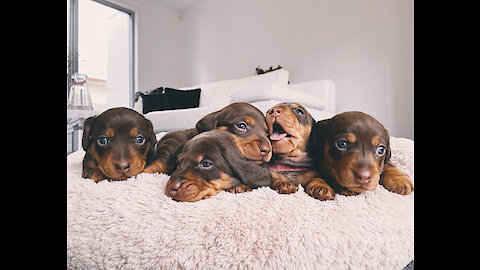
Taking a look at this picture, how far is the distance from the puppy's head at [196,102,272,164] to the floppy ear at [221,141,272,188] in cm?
1

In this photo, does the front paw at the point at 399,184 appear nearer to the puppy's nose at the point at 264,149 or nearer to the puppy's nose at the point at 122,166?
the puppy's nose at the point at 264,149

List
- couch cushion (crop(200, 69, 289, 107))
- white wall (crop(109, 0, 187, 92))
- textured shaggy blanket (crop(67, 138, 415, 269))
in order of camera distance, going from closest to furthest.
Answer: textured shaggy blanket (crop(67, 138, 415, 269)), couch cushion (crop(200, 69, 289, 107)), white wall (crop(109, 0, 187, 92))

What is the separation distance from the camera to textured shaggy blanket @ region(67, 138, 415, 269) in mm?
338

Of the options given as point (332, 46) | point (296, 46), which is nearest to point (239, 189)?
point (332, 46)

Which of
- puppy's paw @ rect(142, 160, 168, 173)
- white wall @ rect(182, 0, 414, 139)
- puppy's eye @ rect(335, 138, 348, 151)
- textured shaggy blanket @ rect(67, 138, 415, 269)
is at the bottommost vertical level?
textured shaggy blanket @ rect(67, 138, 415, 269)

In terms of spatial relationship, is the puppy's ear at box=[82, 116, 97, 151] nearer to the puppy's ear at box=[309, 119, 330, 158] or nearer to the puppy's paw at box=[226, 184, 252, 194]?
the puppy's paw at box=[226, 184, 252, 194]

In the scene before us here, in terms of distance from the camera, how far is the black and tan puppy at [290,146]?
0.48m

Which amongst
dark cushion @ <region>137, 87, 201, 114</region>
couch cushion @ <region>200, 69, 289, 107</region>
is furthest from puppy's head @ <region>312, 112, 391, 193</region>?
dark cushion @ <region>137, 87, 201, 114</region>

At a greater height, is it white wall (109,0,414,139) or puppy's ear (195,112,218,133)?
white wall (109,0,414,139)

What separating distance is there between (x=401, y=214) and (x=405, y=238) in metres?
0.03

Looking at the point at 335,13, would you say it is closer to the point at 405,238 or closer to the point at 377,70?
the point at 377,70

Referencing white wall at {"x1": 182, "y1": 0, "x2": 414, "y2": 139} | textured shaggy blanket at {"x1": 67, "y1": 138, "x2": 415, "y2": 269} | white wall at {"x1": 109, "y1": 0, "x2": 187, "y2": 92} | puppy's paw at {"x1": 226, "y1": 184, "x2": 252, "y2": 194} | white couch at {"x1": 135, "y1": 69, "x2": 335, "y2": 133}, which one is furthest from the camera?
white wall at {"x1": 109, "y1": 0, "x2": 187, "y2": 92}

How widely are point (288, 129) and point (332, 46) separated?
253 centimetres
